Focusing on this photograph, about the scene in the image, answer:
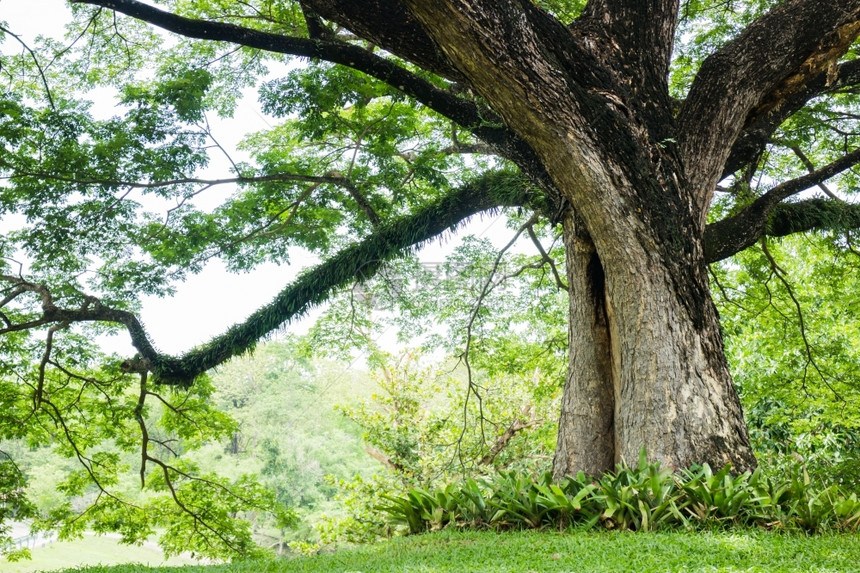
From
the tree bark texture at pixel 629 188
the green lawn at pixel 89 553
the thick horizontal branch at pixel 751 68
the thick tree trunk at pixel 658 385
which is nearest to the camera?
the tree bark texture at pixel 629 188

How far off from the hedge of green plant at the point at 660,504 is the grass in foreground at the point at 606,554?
22 centimetres

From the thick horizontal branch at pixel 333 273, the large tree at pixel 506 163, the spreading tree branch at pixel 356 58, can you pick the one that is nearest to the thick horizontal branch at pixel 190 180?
the large tree at pixel 506 163

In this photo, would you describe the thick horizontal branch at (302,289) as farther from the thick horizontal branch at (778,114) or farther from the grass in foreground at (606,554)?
the grass in foreground at (606,554)

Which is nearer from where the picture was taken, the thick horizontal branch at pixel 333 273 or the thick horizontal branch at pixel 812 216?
the thick horizontal branch at pixel 812 216

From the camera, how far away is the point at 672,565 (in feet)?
9.74

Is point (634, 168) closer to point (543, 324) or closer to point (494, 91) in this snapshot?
point (494, 91)

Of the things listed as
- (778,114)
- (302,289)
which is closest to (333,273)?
(302,289)

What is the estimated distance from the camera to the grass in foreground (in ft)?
9.77

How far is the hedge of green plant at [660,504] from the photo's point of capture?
12.5 ft

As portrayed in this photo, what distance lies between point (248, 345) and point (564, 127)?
4.45 meters

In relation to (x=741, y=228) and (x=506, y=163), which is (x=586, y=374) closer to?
(x=741, y=228)

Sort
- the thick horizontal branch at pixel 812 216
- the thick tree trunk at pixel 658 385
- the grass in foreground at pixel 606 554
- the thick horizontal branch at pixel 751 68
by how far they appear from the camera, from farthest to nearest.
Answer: the thick horizontal branch at pixel 812 216
the thick horizontal branch at pixel 751 68
the thick tree trunk at pixel 658 385
the grass in foreground at pixel 606 554

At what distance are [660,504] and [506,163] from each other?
5054 mm

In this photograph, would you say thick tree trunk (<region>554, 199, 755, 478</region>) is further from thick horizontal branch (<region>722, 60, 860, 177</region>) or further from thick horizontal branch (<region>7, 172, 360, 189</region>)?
thick horizontal branch (<region>7, 172, 360, 189</region>)
